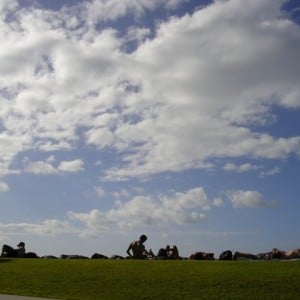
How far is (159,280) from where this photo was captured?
65.9 feet

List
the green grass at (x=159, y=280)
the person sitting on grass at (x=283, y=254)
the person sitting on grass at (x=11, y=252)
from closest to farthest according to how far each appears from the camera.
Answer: the green grass at (x=159, y=280), the person sitting on grass at (x=283, y=254), the person sitting on grass at (x=11, y=252)

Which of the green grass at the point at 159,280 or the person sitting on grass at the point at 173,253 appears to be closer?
the green grass at the point at 159,280

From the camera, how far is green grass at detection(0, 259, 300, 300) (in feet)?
60.2

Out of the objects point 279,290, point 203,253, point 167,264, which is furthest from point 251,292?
point 203,253

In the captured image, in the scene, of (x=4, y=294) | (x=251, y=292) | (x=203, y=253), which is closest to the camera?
(x=251, y=292)

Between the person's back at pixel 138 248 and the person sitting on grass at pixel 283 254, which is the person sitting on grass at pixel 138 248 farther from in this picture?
the person sitting on grass at pixel 283 254

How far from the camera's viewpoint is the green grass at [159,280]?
18.3 m

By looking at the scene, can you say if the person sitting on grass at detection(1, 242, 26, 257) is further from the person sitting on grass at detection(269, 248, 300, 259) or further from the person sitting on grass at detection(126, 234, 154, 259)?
the person sitting on grass at detection(269, 248, 300, 259)

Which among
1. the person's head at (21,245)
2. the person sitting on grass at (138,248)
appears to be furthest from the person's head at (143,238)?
the person's head at (21,245)

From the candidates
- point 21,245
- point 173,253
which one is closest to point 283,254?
point 173,253

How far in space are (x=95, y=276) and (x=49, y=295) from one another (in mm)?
2672

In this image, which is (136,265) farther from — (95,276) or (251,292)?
(251,292)

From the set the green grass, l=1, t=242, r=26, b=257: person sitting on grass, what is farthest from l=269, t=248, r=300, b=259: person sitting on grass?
l=1, t=242, r=26, b=257: person sitting on grass

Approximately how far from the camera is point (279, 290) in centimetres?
1819
